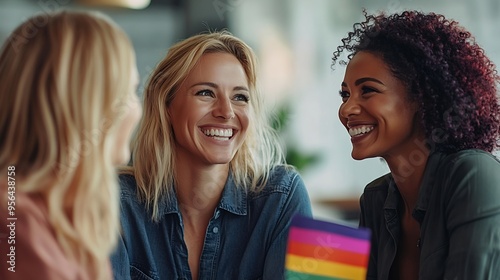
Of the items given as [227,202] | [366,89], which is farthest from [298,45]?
[366,89]

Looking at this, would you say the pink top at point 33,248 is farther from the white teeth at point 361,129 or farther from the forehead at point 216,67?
the forehead at point 216,67

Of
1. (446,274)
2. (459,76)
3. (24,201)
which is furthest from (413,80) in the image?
(24,201)

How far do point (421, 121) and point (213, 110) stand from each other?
603 millimetres

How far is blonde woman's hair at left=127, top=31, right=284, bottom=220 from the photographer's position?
2.01 metres

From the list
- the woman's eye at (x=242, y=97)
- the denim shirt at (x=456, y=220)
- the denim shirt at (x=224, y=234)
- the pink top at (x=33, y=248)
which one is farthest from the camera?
the woman's eye at (x=242, y=97)

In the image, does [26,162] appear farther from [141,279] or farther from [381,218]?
[381,218]

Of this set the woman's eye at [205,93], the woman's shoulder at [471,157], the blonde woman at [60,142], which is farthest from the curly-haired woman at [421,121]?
the blonde woman at [60,142]

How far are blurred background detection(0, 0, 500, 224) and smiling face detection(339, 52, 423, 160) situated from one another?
→ 403 centimetres

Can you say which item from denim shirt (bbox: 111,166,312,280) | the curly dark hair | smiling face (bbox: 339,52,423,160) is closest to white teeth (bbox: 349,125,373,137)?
smiling face (bbox: 339,52,423,160)

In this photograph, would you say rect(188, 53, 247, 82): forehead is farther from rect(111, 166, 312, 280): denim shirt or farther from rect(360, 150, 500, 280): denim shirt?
rect(360, 150, 500, 280): denim shirt

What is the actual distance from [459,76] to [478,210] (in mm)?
359

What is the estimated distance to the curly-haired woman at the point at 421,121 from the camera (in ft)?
5.23

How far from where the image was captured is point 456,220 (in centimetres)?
151

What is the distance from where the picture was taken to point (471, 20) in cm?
568
